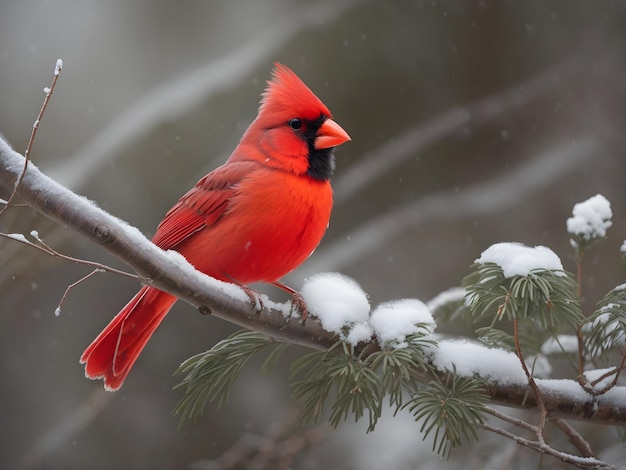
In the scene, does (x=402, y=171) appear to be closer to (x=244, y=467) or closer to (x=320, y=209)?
(x=244, y=467)

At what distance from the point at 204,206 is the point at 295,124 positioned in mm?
313

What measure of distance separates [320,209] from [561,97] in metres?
2.61

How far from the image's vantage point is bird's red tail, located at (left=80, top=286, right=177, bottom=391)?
1.77 meters

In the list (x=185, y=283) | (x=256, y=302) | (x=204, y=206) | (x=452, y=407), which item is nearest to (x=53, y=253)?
(x=185, y=283)

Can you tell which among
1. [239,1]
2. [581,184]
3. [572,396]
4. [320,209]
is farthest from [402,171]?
[572,396]

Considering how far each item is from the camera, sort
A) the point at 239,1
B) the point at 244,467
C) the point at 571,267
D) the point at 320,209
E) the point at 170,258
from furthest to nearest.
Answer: the point at 239,1
the point at 571,267
the point at 244,467
the point at 320,209
the point at 170,258

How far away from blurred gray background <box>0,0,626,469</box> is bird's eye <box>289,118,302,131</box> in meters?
1.43

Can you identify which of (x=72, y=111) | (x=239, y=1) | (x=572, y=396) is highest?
(x=239, y=1)

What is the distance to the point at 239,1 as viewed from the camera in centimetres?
409

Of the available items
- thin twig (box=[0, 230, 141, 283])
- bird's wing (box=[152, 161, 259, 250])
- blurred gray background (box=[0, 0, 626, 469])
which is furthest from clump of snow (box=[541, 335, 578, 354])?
blurred gray background (box=[0, 0, 626, 469])

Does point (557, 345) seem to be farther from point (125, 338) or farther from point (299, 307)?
point (125, 338)

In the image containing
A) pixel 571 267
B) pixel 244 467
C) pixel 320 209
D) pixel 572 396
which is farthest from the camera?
pixel 571 267

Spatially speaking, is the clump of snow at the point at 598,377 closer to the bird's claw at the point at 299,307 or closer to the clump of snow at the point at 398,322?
the clump of snow at the point at 398,322

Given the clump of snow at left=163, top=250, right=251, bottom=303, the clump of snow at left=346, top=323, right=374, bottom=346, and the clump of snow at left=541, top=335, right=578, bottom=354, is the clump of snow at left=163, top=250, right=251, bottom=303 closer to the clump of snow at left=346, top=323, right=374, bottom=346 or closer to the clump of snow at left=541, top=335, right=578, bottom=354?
the clump of snow at left=346, top=323, right=374, bottom=346
